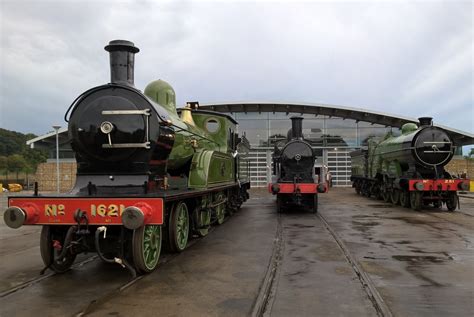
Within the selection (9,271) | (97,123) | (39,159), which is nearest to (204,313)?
(97,123)

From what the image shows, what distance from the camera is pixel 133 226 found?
5316mm

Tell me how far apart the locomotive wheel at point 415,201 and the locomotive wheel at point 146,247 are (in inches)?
446

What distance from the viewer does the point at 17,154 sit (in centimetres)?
5147

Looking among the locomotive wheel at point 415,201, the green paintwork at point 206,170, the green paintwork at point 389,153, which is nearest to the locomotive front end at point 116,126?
the green paintwork at point 206,170

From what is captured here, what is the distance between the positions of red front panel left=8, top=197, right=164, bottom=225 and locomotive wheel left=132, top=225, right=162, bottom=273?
37cm

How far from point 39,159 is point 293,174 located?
45.9m

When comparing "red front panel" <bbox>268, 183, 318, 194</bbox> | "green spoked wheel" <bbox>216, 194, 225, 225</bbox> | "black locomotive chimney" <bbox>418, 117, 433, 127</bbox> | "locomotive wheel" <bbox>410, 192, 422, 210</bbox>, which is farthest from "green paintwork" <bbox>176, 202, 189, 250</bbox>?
"black locomotive chimney" <bbox>418, 117, 433, 127</bbox>

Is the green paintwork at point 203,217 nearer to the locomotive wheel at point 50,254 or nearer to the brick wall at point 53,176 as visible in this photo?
the locomotive wheel at point 50,254

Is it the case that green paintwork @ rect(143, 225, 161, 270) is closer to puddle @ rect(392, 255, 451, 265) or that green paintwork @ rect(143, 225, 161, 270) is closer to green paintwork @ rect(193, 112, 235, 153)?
puddle @ rect(392, 255, 451, 265)

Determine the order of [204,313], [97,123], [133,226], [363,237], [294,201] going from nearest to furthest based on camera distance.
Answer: [204,313] → [133,226] → [97,123] → [363,237] → [294,201]

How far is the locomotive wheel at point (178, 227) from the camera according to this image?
7176mm

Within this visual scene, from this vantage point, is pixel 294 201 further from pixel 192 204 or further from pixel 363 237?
pixel 192 204

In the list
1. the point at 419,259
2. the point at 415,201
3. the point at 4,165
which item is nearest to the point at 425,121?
the point at 415,201

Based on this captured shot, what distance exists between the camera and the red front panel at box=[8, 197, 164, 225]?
561 cm
